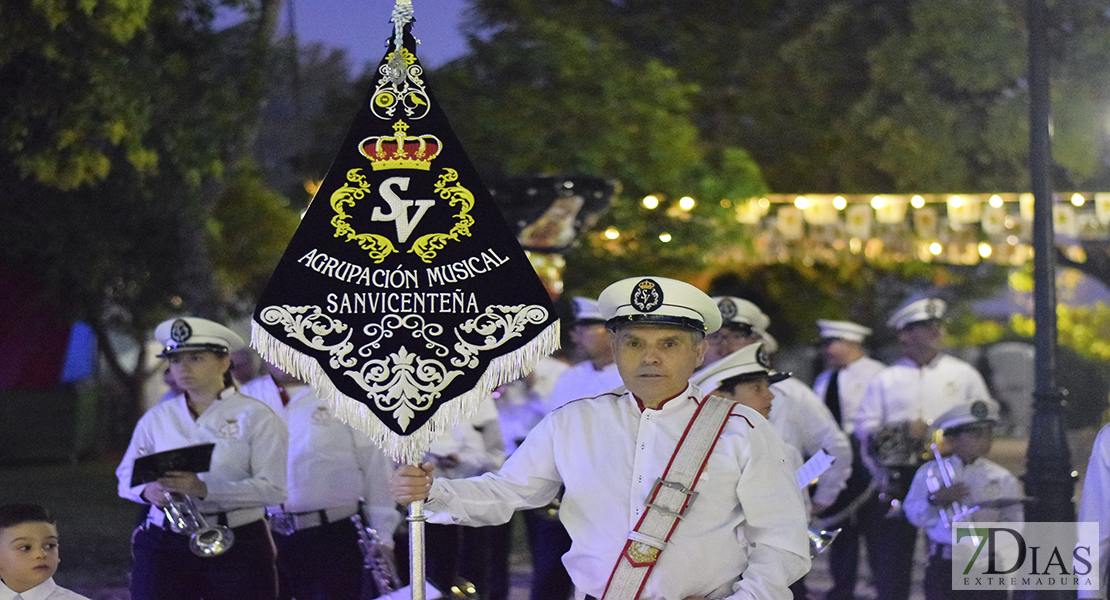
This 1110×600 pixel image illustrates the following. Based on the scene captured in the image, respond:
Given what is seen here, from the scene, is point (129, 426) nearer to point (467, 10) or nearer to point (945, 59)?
point (467, 10)

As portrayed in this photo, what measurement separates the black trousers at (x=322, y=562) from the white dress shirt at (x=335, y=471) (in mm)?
148

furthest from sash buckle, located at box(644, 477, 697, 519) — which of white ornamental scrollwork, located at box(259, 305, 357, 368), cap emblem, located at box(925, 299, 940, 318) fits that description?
A: cap emblem, located at box(925, 299, 940, 318)

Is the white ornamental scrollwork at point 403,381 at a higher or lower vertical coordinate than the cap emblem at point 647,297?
lower

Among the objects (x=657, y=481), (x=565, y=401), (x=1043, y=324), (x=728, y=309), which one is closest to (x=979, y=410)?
(x=1043, y=324)

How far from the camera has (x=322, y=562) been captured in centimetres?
729

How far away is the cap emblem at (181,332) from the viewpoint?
21.9ft

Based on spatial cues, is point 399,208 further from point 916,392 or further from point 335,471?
point 916,392

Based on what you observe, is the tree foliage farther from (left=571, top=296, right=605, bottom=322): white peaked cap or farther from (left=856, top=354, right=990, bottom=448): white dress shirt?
(left=856, top=354, right=990, bottom=448): white dress shirt

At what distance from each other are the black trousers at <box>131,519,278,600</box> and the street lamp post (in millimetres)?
5414

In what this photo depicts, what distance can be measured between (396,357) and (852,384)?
6.46 meters

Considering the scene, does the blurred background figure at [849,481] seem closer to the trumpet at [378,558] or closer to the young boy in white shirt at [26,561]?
the trumpet at [378,558]

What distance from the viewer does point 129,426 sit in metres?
22.8

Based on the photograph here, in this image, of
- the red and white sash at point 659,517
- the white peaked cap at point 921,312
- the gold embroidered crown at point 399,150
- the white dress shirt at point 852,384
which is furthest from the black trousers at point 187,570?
the white peaked cap at point 921,312

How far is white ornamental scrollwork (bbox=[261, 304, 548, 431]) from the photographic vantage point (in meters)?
4.62
